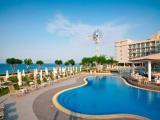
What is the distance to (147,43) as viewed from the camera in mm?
74188

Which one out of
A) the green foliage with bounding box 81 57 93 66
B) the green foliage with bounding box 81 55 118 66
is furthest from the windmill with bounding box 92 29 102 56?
the green foliage with bounding box 81 57 93 66

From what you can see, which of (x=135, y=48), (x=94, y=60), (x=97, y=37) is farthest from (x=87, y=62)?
(x=135, y=48)

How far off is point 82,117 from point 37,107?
9.36 feet

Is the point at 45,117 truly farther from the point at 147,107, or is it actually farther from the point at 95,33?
the point at 95,33

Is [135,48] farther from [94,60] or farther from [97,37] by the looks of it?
[97,37]

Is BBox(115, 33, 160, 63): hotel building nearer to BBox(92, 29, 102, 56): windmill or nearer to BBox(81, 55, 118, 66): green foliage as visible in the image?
BBox(81, 55, 118, 66): green foliage

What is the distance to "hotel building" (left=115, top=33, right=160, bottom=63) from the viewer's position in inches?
2761

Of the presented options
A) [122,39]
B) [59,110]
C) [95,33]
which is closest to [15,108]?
[59,110]

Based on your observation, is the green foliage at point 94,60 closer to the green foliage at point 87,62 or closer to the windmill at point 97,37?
the green foliage at point 87,62

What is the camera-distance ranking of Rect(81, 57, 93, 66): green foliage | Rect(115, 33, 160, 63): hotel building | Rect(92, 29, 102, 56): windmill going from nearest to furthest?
Rect(92, 29, 102, 56): windmill < Rect(81, 57, 93, 66): green foliage < Rect(115, 33, 160, 63): hotel building

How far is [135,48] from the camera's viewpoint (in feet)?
263

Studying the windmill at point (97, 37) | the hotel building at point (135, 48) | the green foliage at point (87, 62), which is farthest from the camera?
the hotel building at point (135, 48)

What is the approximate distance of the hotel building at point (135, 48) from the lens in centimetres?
7012

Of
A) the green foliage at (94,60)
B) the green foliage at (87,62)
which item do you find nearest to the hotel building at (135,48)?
the green foliage at (94,60)
